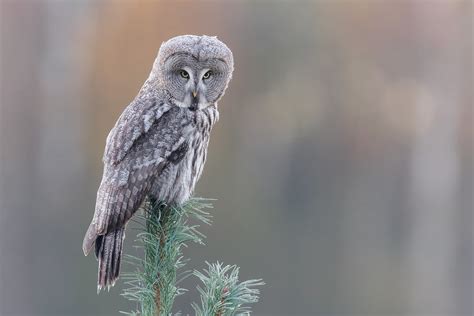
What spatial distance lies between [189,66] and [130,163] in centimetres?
32

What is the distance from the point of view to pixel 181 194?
94.1 inches

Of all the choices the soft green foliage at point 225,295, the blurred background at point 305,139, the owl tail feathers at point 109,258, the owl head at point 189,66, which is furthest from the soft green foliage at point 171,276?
the blurred background at point 305,139

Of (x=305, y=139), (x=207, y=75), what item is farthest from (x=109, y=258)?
(x=305, y=139)

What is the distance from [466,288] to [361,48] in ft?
9.46

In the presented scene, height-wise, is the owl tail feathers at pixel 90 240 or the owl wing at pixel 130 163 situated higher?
the owl wing at pixel 130 163

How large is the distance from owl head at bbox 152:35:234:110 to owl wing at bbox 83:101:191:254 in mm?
73

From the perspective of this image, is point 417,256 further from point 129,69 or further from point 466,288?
point 129,69

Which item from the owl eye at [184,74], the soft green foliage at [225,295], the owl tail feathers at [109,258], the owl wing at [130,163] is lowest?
the soft green foliage at [225,295]

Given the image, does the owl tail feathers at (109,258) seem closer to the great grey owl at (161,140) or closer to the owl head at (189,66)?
the great grey owl at (161,140)

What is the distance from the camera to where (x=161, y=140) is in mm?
2416

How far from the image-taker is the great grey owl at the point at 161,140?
2275mm

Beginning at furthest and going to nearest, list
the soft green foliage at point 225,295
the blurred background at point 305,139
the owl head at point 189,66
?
1. the blurred background at point 305,139
2. the owl head at point 189,66
3. the soft green foliage at point 225,295

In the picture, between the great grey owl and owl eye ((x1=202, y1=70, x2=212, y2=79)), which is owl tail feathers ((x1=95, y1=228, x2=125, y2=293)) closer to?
→ the great grey owl

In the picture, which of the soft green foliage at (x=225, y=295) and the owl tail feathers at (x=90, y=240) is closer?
the soft green foliage at (x=225, y=295)
